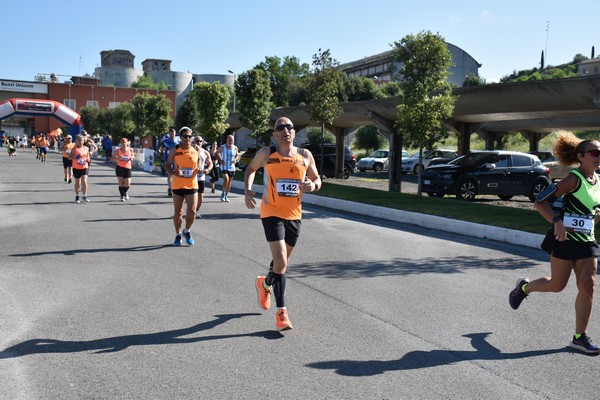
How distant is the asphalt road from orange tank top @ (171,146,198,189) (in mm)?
1045

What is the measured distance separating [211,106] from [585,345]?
31387 millimetres

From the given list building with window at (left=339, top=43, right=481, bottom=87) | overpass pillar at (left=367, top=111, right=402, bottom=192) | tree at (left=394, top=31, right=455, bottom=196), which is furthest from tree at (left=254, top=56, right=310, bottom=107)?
tree at (left=394, top=31, right=455, bottom=196)

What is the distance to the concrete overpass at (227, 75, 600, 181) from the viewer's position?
1791 cm

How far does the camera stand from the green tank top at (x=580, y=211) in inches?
197

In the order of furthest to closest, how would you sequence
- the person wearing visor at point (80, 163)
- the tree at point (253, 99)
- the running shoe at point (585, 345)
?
the tree at point (253, 99) → the person wearing visor at point (80, 163) → the running shoe at point (585, 345)

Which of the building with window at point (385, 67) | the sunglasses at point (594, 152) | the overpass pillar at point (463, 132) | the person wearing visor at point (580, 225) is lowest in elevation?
the person wearing visor at point (580, 225)

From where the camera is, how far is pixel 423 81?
59.8 feet

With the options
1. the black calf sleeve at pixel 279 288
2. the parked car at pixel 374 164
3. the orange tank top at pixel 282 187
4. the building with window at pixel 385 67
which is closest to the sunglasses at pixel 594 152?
the orange tank top at pixel 282 187

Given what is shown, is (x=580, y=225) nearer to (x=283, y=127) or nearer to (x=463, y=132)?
(x=283, y=127)

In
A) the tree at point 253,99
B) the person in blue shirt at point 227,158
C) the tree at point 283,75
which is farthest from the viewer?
the tree at point 283,75

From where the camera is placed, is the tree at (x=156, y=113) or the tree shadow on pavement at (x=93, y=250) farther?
the tree at (x=156, y=113)

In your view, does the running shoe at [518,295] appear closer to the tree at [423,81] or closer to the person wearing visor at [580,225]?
the person wearing visor at [580,225]

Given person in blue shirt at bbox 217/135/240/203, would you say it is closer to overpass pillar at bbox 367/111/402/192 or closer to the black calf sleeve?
overpass pillar at bbox 367/111/402/192

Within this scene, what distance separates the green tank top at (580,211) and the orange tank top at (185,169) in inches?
249
